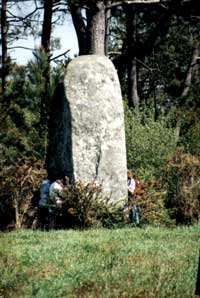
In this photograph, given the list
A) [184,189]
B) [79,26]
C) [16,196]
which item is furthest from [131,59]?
[16,196]

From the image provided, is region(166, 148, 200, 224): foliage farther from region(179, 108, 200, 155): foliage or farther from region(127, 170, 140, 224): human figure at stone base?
region(179, 108, 200, 155): foliage

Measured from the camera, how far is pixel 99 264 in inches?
378

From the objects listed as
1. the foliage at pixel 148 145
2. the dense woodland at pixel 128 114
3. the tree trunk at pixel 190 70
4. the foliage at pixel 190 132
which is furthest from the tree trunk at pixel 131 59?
the foliage at pixel 148 145

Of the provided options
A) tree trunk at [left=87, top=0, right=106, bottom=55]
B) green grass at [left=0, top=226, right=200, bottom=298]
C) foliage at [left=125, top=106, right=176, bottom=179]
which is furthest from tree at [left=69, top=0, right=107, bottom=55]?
green grass at [left=0, top=226, right=200, bottom=298]

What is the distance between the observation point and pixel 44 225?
50.6 ft

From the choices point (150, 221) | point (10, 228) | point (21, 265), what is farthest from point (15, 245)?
point (150, 221)

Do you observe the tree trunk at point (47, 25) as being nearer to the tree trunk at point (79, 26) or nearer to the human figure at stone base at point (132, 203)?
the tree trunk at point (79, 26)

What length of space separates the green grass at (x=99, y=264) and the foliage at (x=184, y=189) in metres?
3.39

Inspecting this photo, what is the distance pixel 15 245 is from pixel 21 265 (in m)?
→ 2.04

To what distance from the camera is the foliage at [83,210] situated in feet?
49.2

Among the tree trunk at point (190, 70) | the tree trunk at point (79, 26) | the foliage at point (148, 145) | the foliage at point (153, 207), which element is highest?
the tree trunk at point (79, 26)

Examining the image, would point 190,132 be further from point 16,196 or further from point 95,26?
point 16,196

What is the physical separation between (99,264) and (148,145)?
11.1 meters

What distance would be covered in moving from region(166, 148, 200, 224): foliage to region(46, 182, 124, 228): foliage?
1657 mm
